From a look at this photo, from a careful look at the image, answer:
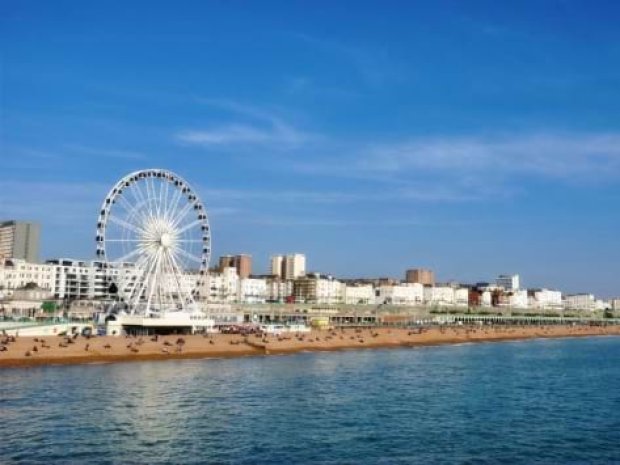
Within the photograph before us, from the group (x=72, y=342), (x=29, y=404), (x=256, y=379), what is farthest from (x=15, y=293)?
(x=29, y=404)

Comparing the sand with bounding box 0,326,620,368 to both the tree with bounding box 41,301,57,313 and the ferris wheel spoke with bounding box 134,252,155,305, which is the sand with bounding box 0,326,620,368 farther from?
the tree with bounding box 41,301,57,313

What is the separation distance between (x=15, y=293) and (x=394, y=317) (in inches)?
2943

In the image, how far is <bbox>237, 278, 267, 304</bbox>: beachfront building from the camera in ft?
543

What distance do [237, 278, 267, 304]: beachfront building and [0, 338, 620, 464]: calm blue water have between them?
371 ft

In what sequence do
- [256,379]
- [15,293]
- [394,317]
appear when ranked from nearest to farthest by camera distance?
[256,379]
[15,293]
[394,317]

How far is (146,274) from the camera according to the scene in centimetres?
6750

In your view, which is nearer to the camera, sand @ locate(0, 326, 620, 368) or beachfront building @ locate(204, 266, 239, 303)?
sand @ locate(0, 326, 620, 368)

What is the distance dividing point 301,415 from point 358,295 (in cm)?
16323

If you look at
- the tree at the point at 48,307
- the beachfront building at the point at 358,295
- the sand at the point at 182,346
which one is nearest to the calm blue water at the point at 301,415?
the sand at the point at 182,346

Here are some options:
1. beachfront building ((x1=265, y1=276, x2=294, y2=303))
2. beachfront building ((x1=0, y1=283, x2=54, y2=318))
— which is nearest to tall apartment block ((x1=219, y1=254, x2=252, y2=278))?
beachfront building ((x1=265, y1=276, x2=294, y2=303))

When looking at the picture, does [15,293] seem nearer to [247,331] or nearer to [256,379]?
[247,331]

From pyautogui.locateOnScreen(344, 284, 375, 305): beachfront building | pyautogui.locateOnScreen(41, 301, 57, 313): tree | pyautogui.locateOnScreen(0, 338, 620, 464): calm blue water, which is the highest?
pyautogui.locateOnScreen(344, 284, 375, 305): beachfront building

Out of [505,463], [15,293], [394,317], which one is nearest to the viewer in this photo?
[505,463]

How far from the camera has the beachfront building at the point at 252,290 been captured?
543 feet
